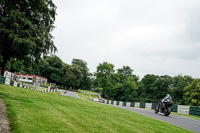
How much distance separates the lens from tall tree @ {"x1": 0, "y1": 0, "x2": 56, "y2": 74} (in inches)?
408

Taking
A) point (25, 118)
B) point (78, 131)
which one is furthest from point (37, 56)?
point (78, 131)

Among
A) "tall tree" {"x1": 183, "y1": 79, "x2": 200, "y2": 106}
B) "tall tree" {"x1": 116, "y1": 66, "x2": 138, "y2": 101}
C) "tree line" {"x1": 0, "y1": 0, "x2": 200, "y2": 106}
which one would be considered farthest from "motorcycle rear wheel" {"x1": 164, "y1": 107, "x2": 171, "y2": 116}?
"tall tree" {"x1": 116, "y1": 66, "x2": 138, "y2": 101}

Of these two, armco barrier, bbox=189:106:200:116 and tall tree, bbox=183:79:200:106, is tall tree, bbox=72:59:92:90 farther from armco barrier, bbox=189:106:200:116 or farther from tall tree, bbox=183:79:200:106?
armco barrier, bbox=189:106:200:116

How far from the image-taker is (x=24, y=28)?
11.2m

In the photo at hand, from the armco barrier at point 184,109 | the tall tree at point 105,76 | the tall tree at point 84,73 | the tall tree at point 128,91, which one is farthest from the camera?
A: the tall tree at point 84,73

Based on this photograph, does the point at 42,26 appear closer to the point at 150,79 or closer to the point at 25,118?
the point at 25,118

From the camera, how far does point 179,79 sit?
74500mm

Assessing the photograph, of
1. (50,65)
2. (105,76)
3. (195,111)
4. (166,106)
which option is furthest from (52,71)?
(166,106)

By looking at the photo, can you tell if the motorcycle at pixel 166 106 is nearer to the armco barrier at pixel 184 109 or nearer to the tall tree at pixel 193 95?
the armco barrier at pixel 184 109

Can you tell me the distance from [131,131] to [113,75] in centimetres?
7560

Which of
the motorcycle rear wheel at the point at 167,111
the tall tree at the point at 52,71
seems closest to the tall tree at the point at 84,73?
the tall tree at the point at 52,71

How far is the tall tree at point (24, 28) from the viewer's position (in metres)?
10.4

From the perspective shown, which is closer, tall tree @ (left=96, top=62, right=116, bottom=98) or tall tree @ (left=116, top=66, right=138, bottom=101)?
tall tree @ (left=96, top=62, right=116, bottom=98)

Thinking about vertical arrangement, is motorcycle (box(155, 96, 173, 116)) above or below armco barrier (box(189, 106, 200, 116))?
above
